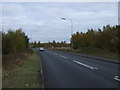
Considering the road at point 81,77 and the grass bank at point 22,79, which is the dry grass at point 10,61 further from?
the grass bank at point 22,79

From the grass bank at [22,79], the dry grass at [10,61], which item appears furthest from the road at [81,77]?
the dry grass at [10,61]

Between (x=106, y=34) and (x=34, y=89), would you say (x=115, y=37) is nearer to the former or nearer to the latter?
(x=106, y=34)

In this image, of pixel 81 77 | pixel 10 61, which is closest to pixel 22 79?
pixel 81 77

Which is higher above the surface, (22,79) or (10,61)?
(10,61)

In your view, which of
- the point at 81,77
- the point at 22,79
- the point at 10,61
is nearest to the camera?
the point at 22,79

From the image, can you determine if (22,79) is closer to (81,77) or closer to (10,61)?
(81,77)

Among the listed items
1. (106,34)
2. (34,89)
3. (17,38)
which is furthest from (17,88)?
(106,34)

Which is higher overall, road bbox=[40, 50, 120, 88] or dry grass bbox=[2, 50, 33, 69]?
dry grass bbox=[2, 50, 33, 69]

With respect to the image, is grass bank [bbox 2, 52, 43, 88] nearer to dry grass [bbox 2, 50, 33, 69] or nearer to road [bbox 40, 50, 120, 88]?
road [bbox 40, 50, 120, 88]

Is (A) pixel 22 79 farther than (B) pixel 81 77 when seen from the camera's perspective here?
No

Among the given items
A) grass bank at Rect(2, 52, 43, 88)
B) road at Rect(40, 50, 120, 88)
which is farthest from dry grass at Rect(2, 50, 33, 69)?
grass bank at Rect(2, 52, 43, 88)

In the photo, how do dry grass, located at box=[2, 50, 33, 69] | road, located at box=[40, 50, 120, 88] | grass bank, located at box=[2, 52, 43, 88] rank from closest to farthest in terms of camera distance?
grass bank, located at box=[2, 52, 43, 88] → road, located at box=[40, 50, 120, 88] → dry grass, located at box=[2, 50, 33, 69]

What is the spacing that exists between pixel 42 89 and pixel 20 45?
3250 centimetres

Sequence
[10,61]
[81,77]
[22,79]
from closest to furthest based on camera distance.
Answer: [22,79]
[81,77]
[10,61]
